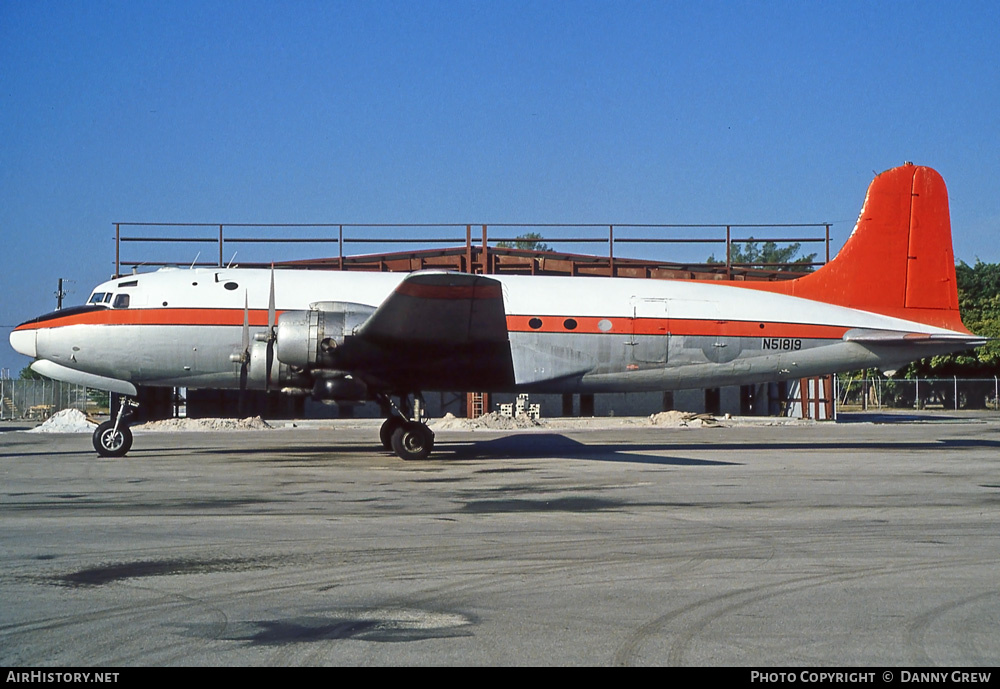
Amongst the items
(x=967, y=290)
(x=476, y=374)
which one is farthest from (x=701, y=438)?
(x=967, y=290)

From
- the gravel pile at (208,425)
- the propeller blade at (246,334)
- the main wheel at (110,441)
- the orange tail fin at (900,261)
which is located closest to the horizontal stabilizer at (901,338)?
the orange tail fin at (900,261)

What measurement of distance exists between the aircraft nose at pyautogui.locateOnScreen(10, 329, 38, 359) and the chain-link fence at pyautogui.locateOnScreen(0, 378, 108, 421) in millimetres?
26297

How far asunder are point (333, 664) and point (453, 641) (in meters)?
0.73

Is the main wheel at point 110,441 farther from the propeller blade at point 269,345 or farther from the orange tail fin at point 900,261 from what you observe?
the orange tail fin at point 900,261

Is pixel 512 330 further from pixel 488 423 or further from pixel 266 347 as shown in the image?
pixel 488 423

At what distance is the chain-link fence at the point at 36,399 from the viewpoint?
40.6 metres

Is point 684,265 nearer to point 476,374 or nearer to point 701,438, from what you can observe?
point 701,438

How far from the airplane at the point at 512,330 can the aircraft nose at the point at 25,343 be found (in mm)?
33

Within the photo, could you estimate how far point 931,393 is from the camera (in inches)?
2096

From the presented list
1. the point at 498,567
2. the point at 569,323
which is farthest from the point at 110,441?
the point at 498,567

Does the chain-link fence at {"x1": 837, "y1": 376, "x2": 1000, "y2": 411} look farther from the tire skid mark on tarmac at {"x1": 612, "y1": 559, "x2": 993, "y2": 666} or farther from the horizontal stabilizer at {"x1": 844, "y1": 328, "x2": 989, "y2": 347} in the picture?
the tire skid mark on tarmac at {"x1": 612, "y1": 559, "x2": 993, "y2": 666}

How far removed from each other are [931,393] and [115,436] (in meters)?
50.8

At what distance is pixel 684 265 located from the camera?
35.8 metres

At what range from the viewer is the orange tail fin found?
62.3ft
